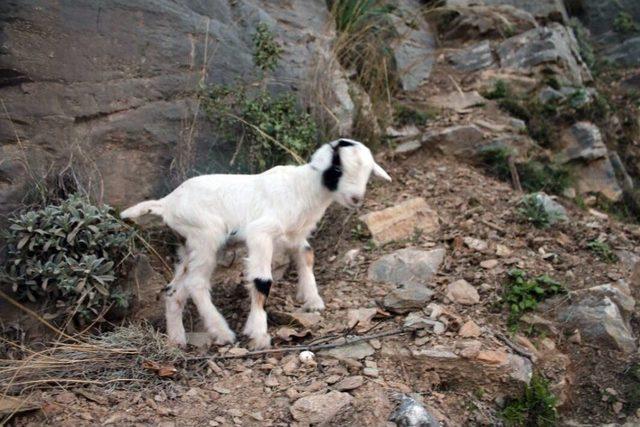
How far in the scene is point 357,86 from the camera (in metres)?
7.32

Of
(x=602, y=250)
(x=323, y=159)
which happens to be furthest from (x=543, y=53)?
(x=323, y=159)

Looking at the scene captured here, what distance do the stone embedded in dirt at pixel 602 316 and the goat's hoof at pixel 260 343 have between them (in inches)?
82.7

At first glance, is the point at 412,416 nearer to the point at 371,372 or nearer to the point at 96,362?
the point at 371,372

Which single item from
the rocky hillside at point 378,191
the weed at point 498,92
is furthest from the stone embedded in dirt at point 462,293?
the weed at point 498,92

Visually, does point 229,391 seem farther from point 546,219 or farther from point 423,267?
point 546,219

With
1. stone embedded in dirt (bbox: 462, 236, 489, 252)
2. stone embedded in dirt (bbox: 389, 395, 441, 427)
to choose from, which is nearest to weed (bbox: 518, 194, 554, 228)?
stone embedded in dirt (bbox: 462, 236, 489, 252)

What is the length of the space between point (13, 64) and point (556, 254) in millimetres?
4490

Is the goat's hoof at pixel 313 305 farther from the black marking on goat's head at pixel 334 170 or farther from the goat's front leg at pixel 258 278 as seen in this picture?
the black marking on goat's head at pixel 334 170

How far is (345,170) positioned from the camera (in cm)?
465

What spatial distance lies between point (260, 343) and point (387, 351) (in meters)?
0.84

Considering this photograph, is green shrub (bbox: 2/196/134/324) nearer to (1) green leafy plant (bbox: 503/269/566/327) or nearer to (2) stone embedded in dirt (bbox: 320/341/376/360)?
(2) stone embedded in dirt (bbox: 320/341/376/360)

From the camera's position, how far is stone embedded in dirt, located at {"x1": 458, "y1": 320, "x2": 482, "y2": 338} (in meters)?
4.59

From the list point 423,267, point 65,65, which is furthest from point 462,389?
point 65,65

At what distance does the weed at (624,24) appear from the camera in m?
10.1
